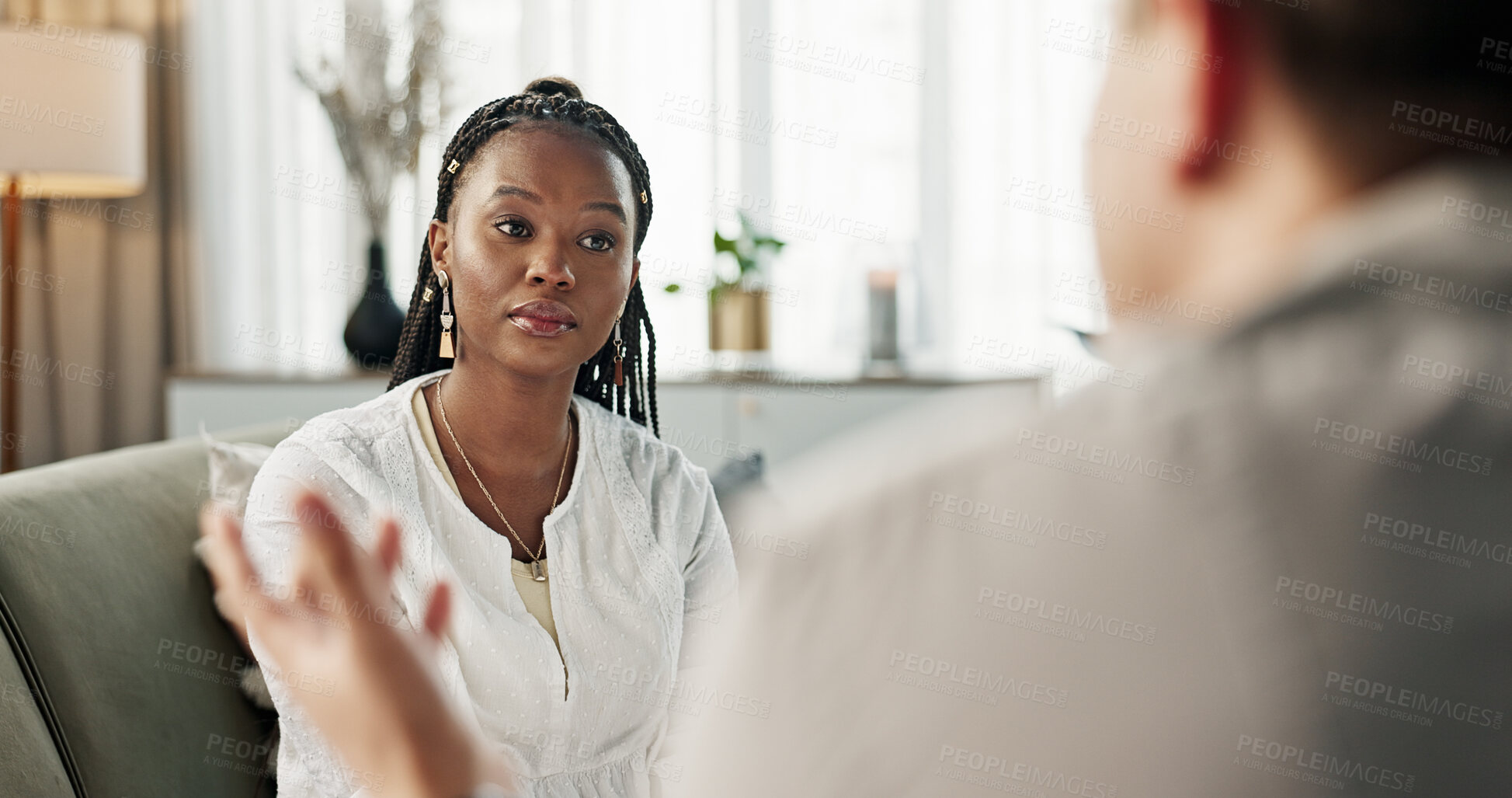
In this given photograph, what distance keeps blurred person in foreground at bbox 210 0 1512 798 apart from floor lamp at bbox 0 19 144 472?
2.72 meters

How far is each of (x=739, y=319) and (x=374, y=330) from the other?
0.91 meters

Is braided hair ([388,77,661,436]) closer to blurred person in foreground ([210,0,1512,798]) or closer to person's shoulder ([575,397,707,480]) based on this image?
person's shoulder ([575,397,707,480])

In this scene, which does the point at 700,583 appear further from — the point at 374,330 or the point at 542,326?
the point at 374,330

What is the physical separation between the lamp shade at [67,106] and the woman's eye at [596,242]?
203 cm

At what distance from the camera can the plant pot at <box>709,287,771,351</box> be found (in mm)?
2855

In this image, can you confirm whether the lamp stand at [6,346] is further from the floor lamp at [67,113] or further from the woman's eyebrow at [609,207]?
the woman's eyebrow at [609,207]

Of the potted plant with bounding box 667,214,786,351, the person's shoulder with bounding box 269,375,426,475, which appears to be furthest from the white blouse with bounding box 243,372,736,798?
the potted plant with bounding box 667,214,786,351

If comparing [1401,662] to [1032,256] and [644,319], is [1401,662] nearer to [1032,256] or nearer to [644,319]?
[644,319]

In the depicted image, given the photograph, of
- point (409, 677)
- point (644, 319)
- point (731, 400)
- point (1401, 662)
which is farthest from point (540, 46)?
point (1401, 662)

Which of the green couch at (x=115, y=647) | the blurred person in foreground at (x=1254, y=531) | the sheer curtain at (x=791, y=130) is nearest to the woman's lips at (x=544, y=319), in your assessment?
the green couch at (x=115, y=647)

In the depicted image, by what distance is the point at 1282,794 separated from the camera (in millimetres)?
217

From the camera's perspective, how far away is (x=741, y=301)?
113 inches

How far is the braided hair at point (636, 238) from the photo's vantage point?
3.18 feet

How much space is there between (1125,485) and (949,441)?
37 mm
